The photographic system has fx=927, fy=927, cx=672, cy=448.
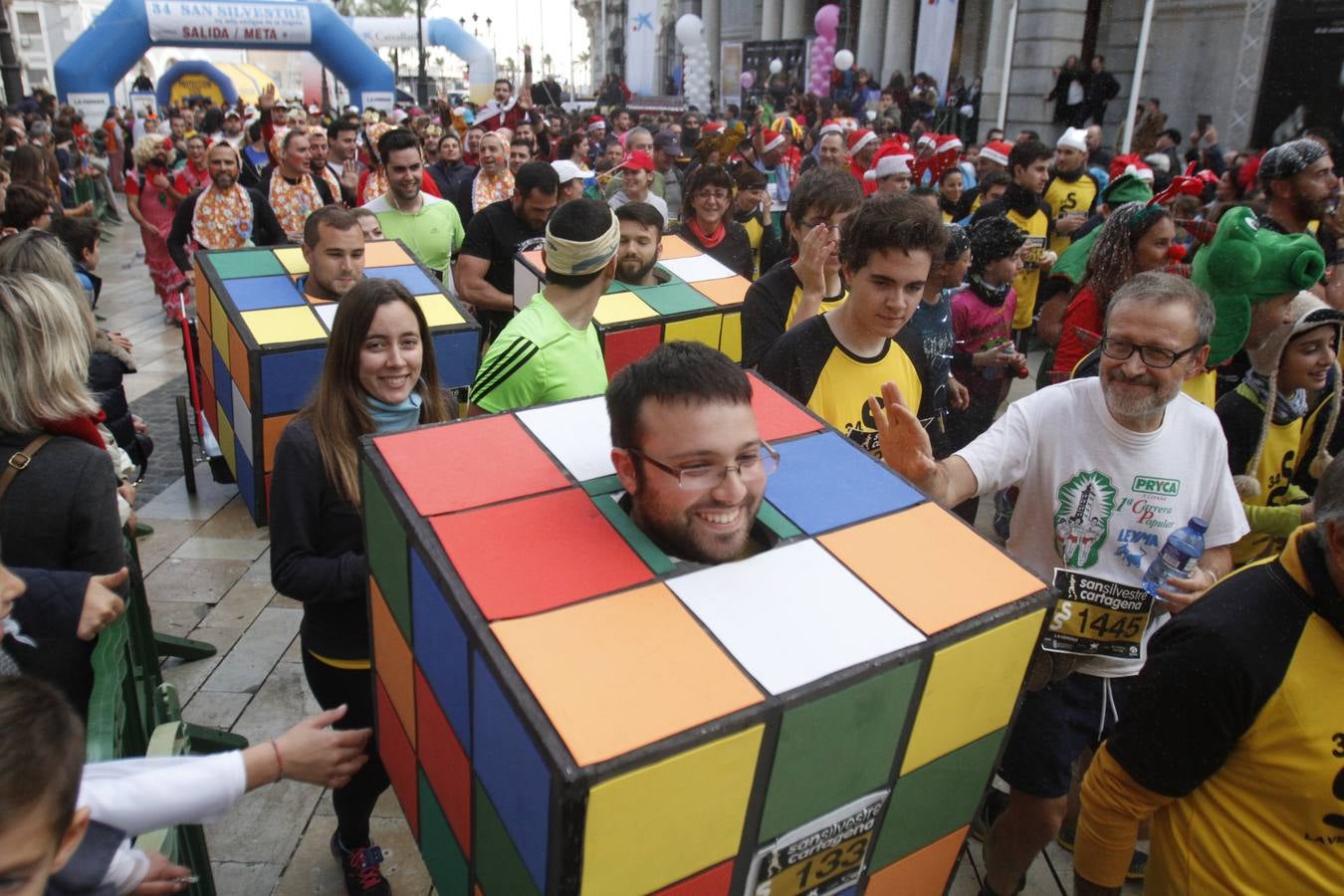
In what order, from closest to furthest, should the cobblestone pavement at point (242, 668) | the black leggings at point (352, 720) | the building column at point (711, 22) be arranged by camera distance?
the black leggings at point (352, 720)
the cobblestone pavement at point (242, 668)
the building column at point (711, 22)

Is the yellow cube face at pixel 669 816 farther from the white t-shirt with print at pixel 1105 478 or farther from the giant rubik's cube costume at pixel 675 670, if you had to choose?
the white t-shirt with print at pixel 1105 478

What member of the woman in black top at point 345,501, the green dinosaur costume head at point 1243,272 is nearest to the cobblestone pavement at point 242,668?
the woman in black top at point 345,501

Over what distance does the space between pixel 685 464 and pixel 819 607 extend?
37 cm

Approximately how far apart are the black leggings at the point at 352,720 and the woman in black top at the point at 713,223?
3798 millimetres

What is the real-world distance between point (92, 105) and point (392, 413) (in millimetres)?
23842

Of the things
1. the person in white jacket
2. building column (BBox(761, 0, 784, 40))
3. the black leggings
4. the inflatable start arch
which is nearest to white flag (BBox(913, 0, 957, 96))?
the inflatable start arch

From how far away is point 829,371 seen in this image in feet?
9.92

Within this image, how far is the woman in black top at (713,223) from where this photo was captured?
5.84 m

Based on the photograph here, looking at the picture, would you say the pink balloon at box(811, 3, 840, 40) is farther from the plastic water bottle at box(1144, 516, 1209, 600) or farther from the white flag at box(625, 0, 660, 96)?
the plastic water bottle at box(1144, 516, 1209, 600)

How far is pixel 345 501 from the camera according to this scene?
2.46 m

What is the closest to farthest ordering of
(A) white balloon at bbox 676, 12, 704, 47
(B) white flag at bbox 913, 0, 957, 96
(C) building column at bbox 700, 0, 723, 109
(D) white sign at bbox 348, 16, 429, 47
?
(B) white flag at bbox 913, 0, 957, 96 → (A) white balloon at bbox 676, 12, 704, 47 → (D) white sign at bbox 348, 16, 429, 47 → (C) building column at bbox 700, 0, 723, 109

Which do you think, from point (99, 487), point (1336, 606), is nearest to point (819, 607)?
point (1336, 606)

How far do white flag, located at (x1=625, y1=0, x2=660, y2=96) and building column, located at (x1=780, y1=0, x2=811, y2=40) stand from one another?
462cm

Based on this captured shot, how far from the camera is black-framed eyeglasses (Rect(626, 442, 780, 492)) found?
1.74 meters
